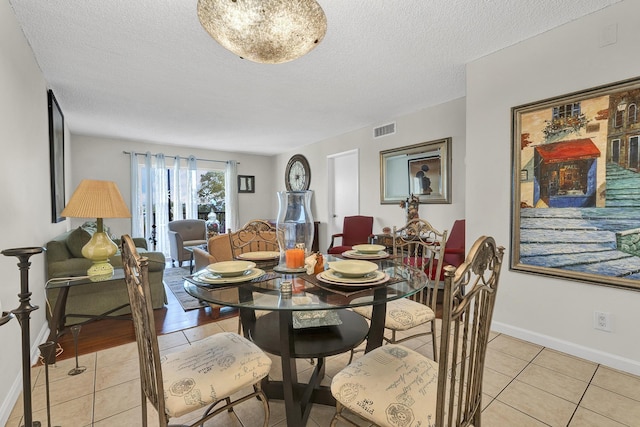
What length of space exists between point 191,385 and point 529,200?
2.53 metres

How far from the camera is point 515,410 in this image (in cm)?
159

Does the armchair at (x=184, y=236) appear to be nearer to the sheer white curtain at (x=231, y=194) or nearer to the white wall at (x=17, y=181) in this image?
the sheer white curtain at (x=231, y=194)

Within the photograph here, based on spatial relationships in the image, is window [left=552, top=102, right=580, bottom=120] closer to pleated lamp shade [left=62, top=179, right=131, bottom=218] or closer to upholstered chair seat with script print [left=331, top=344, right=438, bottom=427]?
upholstered chair seat with script print [left=331, top=344, right=438, bottom=427]

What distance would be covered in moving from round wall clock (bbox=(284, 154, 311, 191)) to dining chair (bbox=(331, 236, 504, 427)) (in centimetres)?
502

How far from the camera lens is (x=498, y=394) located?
1.72 metres

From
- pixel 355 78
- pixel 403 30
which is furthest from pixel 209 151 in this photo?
pixel 403 30

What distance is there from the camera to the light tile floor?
5.02 feet

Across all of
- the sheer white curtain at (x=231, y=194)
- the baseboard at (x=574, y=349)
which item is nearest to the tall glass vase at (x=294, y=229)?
the baseboard at (x=574, y=349)

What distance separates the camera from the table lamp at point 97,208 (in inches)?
76.1

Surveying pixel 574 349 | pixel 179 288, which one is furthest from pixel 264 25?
pixel 179 288

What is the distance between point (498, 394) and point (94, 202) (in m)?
2.77

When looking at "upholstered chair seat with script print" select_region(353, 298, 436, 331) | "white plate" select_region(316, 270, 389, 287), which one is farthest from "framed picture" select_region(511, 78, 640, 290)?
"white plate" select_region(316, 270, 389, 287)

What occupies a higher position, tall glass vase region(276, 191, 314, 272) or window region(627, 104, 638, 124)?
window region(627, 104, 638, 124)

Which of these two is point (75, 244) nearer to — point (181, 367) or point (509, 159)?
point (181, 367)
